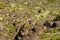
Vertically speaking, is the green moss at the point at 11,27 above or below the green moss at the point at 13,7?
below

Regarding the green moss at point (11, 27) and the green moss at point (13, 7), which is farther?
the green moss at point (13, 7)

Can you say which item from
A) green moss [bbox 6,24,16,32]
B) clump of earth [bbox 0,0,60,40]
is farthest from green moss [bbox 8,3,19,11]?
green moss [bbox 6,24,16,32]

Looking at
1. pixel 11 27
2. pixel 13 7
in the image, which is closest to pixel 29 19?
pixel 11 27

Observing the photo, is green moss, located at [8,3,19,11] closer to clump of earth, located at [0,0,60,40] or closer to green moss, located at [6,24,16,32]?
clump of earth, located at [0,0,60,40]

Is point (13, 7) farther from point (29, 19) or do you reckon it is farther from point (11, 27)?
point (11, 27)

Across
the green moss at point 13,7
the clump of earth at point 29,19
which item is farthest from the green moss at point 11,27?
the green moss at point 13,7

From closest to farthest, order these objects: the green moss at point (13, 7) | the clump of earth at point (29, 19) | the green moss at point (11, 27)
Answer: the clump of earth at point (29, 19), the green moss at point (11, 27), the green moss at point (13, 7)

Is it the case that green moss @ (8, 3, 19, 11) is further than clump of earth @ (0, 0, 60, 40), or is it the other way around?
green moss @ (8, 3, 19, 11)

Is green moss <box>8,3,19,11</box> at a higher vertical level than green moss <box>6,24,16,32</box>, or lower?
higher

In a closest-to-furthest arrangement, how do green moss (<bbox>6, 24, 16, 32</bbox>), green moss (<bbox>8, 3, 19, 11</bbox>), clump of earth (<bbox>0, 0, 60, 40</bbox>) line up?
clump of earth (<bbox>0, 0, 60, 40</bbox>)
green moss (<bbox>6, 24, 16, 32</bbox>)
green moss (<bbox>8, 3, 19, 11</bbox>)

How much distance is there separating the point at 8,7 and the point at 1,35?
23.0ft

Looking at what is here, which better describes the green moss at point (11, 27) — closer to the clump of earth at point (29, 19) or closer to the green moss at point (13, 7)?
the clump of earth at point (29, 19)

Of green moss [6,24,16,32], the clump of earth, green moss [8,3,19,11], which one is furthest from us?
green moss [8,3,19,11]

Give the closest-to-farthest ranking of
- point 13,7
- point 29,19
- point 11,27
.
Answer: point 11,27 < point 29,19 < point 13,7
